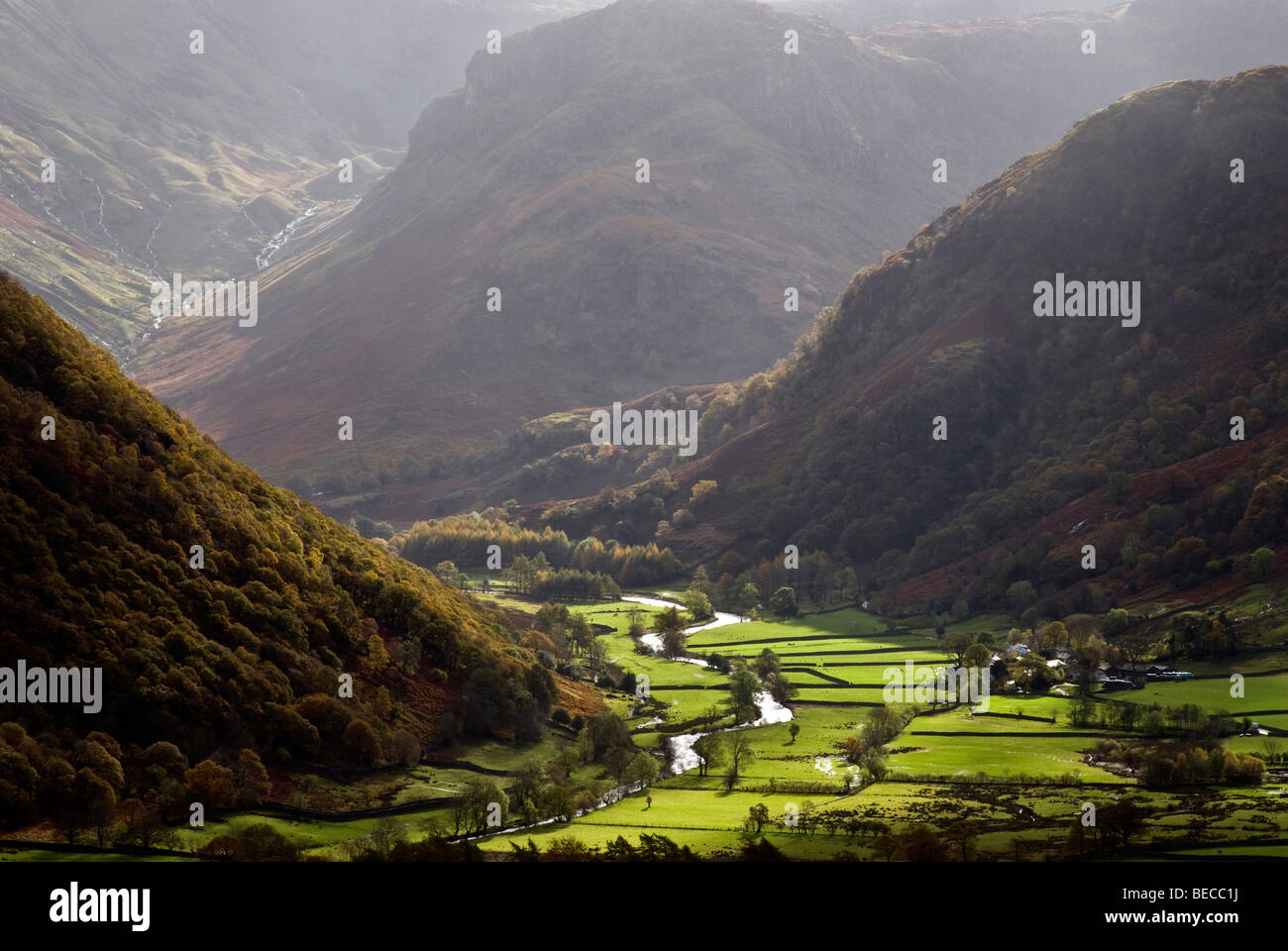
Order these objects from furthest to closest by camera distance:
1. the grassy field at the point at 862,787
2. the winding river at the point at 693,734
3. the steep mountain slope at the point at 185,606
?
the winding river at the point at 693,734 → the steep mountain slope at the point at 185,606 → the grassy field at the point at 862,787

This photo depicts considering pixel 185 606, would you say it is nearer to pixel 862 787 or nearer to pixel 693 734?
pixel 693 734

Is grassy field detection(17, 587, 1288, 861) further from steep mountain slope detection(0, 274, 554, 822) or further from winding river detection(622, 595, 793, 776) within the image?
steep mountain slope detection(0, 274, 554, 822)

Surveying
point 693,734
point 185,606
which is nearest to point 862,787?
point 693,734

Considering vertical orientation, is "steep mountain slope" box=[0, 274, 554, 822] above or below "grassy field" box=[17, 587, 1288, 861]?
above

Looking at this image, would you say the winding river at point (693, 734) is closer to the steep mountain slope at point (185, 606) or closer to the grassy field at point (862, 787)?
the grassy field at point (862, 787)

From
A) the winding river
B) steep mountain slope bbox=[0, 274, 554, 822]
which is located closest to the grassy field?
the winding river

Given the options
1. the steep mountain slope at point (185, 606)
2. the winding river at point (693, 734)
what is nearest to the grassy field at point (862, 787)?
the winding river at point (693, 734)
